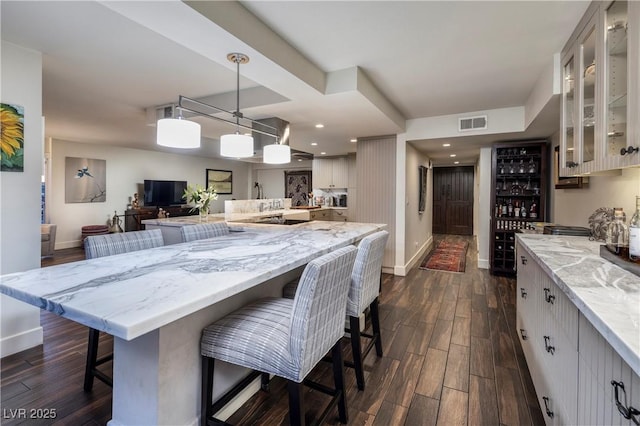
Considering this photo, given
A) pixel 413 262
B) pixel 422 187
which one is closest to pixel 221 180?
pixel 422 187

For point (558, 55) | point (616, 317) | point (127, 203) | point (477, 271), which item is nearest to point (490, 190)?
point (477, 271)

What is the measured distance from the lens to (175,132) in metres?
1.86

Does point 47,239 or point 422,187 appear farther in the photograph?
point 422,187

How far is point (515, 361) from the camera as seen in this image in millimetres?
2250

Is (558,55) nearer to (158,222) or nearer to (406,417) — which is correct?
(406,417)

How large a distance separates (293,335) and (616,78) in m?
2.01

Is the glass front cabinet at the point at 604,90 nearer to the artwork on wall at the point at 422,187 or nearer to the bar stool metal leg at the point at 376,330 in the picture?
the bar stool metal leg at the point at 376,330

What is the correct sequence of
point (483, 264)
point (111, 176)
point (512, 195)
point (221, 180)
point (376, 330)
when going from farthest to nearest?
point (221, 180)
point (111, 176)
point (483, 264)
point (512, 195)
point (376, 330)

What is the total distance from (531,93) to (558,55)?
3.28ft

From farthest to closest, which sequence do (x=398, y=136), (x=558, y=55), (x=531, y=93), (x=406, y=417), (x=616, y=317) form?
(x=398, y=136)
(x=531, y=93)
(x=558, y=55)
(x=406, y=417)
(x=616, y=317)

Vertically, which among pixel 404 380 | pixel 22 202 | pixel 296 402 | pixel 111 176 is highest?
pixel 111 176

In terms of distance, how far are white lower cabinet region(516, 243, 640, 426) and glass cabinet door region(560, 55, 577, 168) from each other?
0.94 metres

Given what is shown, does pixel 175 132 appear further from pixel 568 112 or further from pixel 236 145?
pixel 568 112

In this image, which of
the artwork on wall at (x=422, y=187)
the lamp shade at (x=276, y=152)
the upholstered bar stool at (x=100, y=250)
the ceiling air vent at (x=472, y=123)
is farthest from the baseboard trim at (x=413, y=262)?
the upholstered bar stool at (x=100, y=250)
